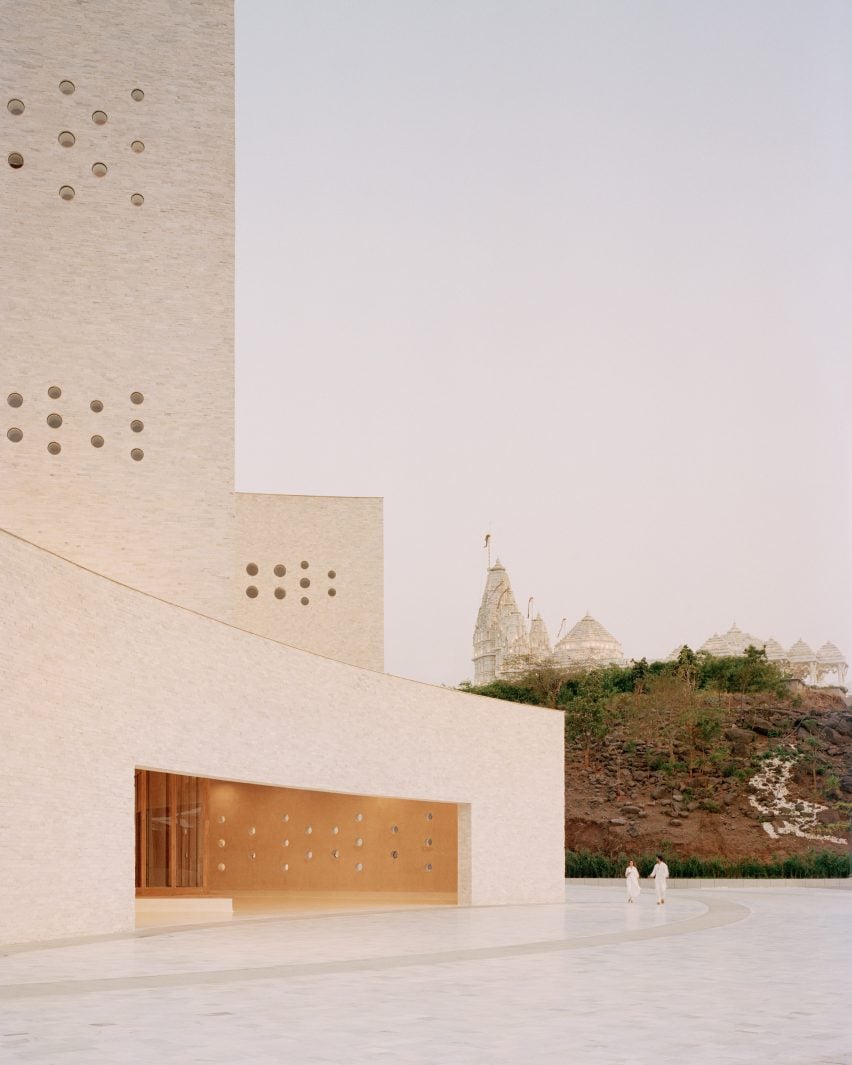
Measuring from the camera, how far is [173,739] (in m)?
17.0

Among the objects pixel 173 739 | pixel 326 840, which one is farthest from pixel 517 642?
pixel 173 739

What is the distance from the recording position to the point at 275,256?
1620 inches

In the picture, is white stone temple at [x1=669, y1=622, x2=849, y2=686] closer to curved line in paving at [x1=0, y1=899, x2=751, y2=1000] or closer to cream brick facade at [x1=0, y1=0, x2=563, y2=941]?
cream brick facade at [x1=0, y1=0, x2=563, y2=941]

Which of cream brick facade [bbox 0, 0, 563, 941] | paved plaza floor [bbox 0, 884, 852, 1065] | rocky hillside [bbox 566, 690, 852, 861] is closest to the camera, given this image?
paved plaza floor [bbox 0, 884, 852, 1065]

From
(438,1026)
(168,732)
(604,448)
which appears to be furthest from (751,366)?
(438,1026)

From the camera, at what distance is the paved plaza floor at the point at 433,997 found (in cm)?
694

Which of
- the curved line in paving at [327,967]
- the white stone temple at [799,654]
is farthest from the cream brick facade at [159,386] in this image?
the white stone temple at [799,654]

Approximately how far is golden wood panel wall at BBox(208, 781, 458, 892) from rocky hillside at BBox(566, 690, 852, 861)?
18.0 metres

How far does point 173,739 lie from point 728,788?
32554mm

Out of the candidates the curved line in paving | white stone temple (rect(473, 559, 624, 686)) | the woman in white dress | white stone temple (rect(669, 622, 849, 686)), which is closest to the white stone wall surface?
the woman in white dress

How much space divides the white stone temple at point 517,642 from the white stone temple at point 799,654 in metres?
5.11

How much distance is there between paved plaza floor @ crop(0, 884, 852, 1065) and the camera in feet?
22.8

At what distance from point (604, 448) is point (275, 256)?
16772 millimetres

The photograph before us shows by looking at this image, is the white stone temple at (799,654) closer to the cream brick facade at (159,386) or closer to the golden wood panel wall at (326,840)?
the golden wood panel wall at (326,840)
